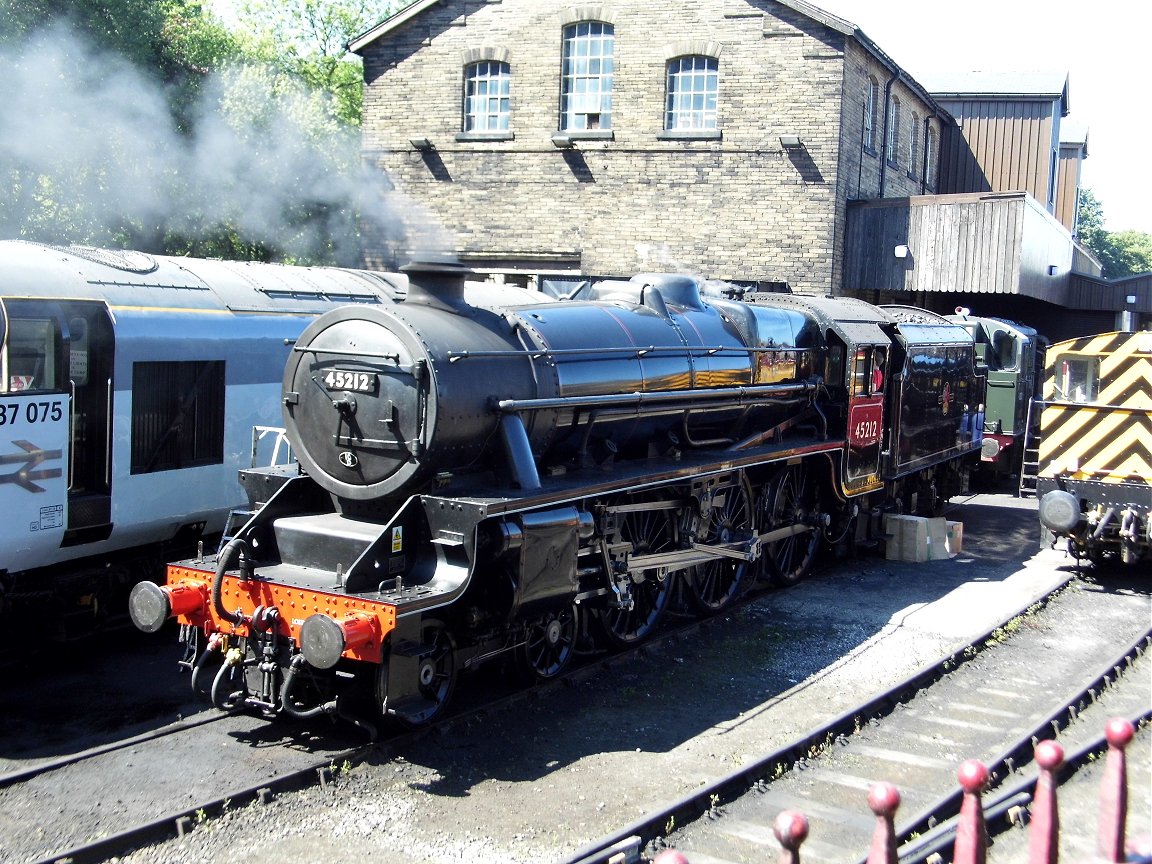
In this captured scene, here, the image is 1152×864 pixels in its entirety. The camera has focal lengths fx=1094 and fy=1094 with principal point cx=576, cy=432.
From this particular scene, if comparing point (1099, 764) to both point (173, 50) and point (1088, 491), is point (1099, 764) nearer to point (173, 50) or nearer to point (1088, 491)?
point (1088, 491)

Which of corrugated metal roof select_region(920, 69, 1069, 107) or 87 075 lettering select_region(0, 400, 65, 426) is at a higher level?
corrugated metal roof select_region(920, 69, 1069, 107)

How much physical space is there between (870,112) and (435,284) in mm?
14694

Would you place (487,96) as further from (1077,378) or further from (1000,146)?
(1000,146)

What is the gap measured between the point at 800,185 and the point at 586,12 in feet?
15.9

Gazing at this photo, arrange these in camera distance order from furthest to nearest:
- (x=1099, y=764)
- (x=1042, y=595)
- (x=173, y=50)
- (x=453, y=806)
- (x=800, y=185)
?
(x=173, y=50)
(x=800, y=185)
(x=1042, y=595)
(x=1099, y=764)
(x=453, y=806)

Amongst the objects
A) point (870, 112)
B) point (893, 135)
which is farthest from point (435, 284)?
point (893, 135)

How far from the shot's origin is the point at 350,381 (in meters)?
6.78

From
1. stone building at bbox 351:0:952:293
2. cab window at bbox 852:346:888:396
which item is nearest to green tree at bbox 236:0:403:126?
stone building at bbox 351:0:952:293

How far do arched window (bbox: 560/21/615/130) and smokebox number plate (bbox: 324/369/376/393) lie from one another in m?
13.5

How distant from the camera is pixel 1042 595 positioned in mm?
10781

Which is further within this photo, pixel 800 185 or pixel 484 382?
pixel 800 185

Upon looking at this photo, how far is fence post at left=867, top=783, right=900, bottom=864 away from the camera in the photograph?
3635 millimetres

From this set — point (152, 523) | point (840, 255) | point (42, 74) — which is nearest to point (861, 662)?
point (152, 523)

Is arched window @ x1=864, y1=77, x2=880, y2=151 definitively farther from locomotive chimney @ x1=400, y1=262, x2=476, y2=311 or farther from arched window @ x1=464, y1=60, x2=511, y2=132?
locomotive chimney @ x1=400, y1=262, x2=476, y2=311
